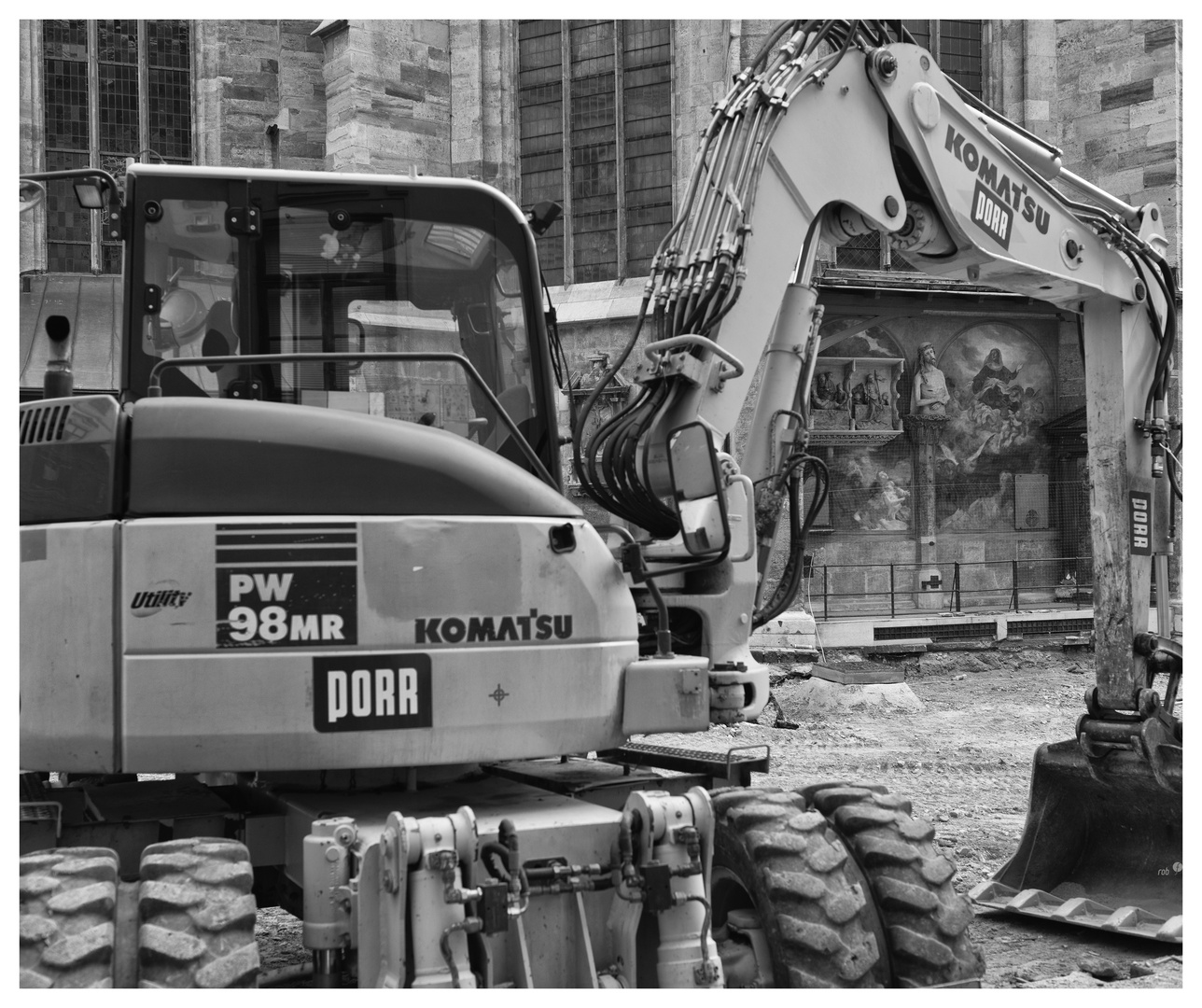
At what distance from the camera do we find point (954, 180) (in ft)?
24.3

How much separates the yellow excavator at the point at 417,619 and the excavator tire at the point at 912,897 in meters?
0.01

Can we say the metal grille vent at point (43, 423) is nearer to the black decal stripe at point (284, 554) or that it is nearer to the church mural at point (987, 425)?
the black decal stripe at point (284, 554)

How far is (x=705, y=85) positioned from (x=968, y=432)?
7.81m

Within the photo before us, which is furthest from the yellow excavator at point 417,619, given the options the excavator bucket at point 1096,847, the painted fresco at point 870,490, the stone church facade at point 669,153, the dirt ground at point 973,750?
the painted fresco at point 870,490

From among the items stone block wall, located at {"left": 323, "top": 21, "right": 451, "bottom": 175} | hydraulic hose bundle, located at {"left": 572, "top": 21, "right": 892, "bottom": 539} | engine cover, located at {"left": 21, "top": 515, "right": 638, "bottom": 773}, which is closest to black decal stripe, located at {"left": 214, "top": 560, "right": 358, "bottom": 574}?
engine cover, located at {"left": 21, "top": 515, "right": 638, "bottom": 773}

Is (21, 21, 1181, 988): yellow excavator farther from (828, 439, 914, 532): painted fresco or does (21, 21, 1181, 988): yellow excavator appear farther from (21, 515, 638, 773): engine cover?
(828, 439, 914, 532): painted fresco

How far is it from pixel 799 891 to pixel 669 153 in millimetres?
19638

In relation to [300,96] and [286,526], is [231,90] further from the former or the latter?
[286,526]

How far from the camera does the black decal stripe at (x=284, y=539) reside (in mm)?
4516

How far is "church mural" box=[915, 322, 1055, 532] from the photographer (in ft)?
81.7

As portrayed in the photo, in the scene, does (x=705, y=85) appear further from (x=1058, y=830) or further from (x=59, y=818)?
(x=59, y=818)

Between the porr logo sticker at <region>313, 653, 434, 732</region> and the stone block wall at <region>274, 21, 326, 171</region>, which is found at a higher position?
the stone block wall at <region>274, 21, 326, 171</region>

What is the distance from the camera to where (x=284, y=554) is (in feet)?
14.9

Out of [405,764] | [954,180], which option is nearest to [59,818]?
[405,764]
